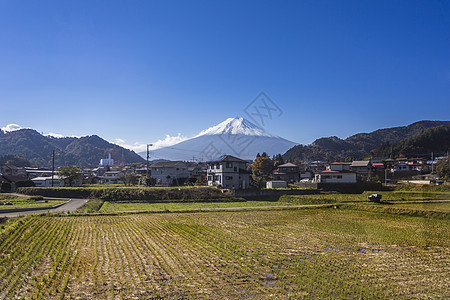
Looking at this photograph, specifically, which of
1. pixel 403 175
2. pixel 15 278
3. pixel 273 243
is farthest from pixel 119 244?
pixel 403 175

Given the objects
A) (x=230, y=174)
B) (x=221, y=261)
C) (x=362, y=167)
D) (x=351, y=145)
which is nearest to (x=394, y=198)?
(x=230, y=174)

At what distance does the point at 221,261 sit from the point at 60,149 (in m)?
158

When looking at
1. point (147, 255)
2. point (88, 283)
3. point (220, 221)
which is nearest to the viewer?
point (88, 283)

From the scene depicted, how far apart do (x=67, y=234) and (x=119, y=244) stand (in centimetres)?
342

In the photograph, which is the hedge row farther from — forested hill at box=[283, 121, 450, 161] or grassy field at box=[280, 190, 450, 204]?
→ forested hill at box=[283, 121, 450, 161]

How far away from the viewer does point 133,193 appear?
29.5 metres

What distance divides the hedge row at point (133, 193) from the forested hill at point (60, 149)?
9080cm

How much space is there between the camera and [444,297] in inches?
261

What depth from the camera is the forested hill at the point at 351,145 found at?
100.0 meters

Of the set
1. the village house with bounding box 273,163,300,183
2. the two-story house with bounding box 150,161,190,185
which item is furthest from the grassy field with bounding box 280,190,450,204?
the village house with bounding box 273,163,300,183

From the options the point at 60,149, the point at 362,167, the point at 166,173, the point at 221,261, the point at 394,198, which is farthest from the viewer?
the point at 60,149

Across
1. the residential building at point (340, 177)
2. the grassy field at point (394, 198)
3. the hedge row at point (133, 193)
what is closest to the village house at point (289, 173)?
the residential building at point (340, 177)

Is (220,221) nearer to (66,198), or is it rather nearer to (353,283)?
(353,283)

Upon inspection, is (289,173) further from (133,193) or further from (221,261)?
(221,261)
